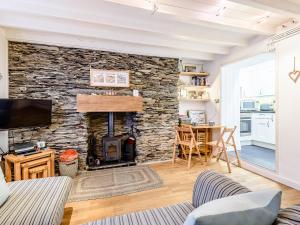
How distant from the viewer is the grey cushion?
632mm

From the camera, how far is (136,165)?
3.57 meters

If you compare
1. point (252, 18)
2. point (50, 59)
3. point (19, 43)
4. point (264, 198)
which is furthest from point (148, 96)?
point (264, 198)

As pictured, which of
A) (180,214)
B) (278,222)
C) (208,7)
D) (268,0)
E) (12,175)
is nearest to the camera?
(278,222)

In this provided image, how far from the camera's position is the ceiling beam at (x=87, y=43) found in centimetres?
282

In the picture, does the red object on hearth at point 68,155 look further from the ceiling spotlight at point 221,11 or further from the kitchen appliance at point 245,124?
the kitchen appliance at point 245,124

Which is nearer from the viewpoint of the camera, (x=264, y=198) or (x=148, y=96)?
(x=264, y=198)

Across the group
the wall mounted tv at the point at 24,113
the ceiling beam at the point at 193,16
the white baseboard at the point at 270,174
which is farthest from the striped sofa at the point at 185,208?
the wall mounted tv at the point at 24,113

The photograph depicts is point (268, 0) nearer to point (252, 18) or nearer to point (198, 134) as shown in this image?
point (252, 18)

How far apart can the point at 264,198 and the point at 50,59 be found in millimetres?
3469

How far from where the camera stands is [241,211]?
677 millimetres

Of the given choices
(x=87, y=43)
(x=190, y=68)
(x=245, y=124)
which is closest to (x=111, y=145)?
(x=87, y=43)

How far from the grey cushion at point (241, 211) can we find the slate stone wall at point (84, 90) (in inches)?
118

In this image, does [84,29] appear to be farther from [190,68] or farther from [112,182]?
[190,68]

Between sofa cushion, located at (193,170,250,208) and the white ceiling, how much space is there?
171cm
